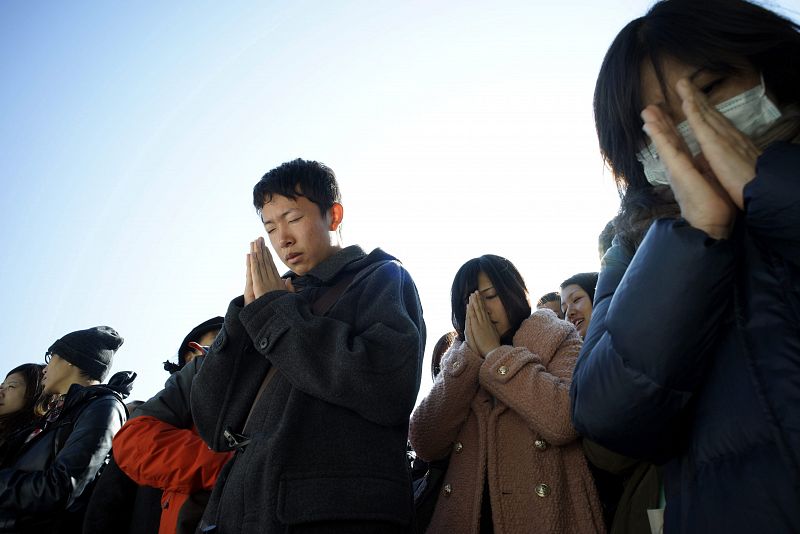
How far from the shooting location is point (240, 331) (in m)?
2.57

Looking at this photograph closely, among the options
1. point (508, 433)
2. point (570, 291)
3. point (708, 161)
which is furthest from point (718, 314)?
point (570, 291)

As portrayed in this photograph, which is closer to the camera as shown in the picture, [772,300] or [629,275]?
A: [772,300]

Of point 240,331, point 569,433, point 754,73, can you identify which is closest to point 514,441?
point 569,433

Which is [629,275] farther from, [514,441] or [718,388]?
[514,441]

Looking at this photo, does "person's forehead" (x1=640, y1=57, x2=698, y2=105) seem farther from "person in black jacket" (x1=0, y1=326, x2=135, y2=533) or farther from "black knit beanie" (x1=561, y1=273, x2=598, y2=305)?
"person in black jacket" (x1=0, y1=326, x2=135, y2=533)

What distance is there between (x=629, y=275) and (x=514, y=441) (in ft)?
5.10

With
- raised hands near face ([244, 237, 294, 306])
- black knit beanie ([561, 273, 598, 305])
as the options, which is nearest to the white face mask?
raised hands near face ([244, 237, 294, 306])

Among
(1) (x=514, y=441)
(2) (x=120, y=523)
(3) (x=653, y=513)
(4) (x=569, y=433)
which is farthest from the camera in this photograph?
(2) (x=120, y=523)

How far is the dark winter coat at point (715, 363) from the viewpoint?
1175mm

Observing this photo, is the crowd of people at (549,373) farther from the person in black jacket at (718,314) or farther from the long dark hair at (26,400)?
the long dark hair at (26,400)

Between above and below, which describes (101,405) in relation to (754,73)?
below

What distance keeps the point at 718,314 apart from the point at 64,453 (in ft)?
14.6

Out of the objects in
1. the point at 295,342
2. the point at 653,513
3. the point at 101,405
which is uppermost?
the point at 295,342

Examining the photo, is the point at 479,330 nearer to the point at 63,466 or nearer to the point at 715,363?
the point at 715,363
